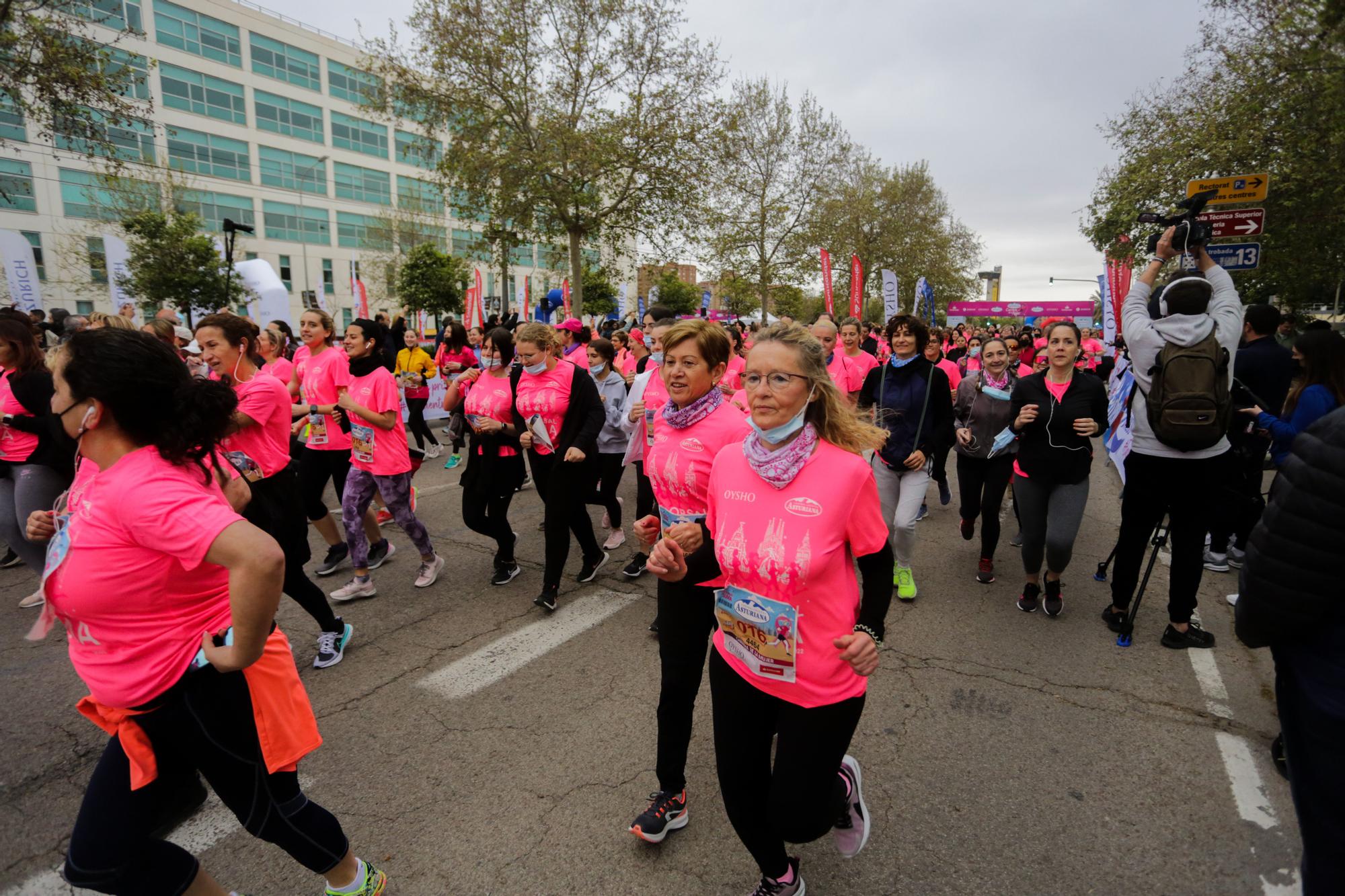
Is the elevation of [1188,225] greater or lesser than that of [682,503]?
greater

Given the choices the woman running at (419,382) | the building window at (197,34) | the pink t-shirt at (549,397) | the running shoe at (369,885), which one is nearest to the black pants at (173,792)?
the running shoe at (369,885)

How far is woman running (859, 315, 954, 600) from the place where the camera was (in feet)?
16.5

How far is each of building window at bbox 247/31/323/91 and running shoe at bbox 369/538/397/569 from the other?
167ft

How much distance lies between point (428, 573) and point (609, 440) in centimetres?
190

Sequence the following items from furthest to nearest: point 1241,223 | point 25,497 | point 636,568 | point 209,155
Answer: point 209,155 < point 1241,223 < point 636,568 < point 25,497

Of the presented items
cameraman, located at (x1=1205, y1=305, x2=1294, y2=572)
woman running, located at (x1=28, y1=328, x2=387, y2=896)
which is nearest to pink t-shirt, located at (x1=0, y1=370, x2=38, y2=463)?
woman running, located at (x1=28, y1=328, x2=387, y2=896)

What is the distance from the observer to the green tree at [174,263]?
2592 centimetres

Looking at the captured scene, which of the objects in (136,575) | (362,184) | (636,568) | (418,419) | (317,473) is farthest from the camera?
(362,184)

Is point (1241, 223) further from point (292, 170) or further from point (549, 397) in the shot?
point (292, 170)

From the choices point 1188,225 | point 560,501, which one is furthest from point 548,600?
point 1188,225

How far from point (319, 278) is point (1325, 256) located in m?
51.4

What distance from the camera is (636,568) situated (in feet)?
18.7

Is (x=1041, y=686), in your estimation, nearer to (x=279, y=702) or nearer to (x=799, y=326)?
(x=799, y=326)

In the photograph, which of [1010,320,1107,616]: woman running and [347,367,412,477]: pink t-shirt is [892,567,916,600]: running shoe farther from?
[347,367,412,477]: pink t-shirt
